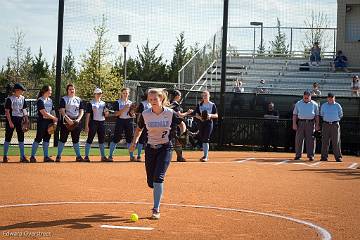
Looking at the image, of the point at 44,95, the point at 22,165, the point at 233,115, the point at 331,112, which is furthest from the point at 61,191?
the point at 233,115

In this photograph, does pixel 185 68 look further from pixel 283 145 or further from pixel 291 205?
pixel 291 205

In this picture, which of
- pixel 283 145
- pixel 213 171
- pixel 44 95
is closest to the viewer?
pixel 213 171

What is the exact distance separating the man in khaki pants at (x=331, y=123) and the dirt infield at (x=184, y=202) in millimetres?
2679

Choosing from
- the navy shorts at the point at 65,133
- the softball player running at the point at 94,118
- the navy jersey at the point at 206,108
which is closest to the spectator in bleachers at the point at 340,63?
the navy jersey at the point at 206,108

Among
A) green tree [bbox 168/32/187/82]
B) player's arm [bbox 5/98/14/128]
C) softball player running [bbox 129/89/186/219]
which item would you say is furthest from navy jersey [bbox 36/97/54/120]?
green tree [bbox 168/32/187/82]

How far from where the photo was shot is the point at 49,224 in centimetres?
814

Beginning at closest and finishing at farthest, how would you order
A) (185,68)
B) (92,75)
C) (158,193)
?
(158,193)
(185,68)
(92,75)

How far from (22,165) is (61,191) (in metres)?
4.85

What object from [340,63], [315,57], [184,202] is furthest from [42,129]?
[315,57]

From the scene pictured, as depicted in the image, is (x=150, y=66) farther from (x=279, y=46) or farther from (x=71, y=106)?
(x=71, y=106)

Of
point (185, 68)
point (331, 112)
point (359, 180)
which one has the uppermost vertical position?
point (185, 68)

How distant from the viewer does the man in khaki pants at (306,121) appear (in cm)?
1978

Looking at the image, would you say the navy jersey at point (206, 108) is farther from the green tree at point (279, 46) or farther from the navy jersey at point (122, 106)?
the green tree at point (279, 46)

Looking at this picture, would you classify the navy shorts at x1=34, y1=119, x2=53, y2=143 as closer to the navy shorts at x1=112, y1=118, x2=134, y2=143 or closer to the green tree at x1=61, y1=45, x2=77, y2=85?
the navy shorts at x1=112, y1=118, x2=134, y2=143
